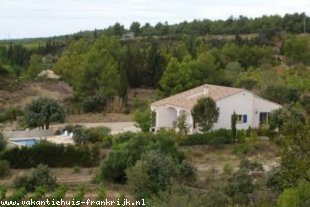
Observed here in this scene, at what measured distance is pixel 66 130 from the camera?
33969mm

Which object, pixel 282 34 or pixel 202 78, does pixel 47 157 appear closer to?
pixel 202 78

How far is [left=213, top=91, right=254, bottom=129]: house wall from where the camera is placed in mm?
32344

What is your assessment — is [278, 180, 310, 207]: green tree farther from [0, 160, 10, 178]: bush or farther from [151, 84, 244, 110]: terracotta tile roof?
[151, 84, 244, 110]: terracotta tile roof

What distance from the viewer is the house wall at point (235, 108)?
3234 cm

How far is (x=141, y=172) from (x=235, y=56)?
123ft

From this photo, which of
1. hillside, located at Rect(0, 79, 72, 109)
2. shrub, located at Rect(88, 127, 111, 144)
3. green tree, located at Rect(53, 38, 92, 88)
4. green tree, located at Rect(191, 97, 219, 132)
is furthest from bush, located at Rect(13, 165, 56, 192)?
hillside, located at Rect(0, 79, 72, 109)

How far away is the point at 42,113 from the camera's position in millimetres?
34500

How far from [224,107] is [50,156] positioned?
38.0 ft

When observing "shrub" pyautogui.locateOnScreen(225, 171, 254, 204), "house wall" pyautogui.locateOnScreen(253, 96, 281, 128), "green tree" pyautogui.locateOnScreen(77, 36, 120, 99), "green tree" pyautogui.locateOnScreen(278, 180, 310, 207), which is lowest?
"shrub" pyautogui.locateOnScreen(225, 171, 254, 204)

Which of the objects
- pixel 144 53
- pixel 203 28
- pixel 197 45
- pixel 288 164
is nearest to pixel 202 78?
pixel 144 53

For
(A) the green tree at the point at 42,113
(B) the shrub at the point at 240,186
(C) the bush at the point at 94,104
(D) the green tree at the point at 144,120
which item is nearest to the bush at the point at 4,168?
(B) the shrub at the point at 240,186

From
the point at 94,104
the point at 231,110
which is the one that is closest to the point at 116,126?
the point at 94,104

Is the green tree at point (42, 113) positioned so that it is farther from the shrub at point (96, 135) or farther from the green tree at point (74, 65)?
the green tree at point (74, 65)

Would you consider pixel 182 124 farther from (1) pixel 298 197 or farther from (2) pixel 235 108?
(1) pixel 298 197
